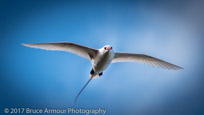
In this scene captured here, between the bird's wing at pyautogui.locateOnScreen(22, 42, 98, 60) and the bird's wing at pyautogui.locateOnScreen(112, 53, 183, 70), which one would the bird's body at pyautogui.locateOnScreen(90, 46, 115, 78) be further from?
the bird's wing at pyautogui.locateOnScreen(112, 53, 183, 70)

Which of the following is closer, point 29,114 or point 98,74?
point 29,114

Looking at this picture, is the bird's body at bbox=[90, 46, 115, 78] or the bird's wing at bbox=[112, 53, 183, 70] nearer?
the bird's body at bbox=[90, 46, 115, 78]

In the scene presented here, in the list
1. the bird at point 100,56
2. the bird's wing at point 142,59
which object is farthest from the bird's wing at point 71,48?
the bird's wing at point 142,59

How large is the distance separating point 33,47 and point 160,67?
1213mm

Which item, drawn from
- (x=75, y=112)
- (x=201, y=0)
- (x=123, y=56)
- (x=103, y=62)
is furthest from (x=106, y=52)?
(x=201, y=0)

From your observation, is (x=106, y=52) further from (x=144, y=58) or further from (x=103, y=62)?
(x=144, y=58)

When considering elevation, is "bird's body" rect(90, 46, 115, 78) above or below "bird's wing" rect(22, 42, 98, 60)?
below

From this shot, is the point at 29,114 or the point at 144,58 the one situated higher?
the point at 144,58

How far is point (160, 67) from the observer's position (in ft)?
9.56

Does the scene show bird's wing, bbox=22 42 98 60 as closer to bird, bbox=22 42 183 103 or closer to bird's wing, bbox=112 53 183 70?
bird, bbox=22 42 183 103

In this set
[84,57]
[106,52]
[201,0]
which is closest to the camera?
[106,52]

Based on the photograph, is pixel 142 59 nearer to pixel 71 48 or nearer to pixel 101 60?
pixel 101 60

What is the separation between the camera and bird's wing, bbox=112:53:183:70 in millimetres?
2857

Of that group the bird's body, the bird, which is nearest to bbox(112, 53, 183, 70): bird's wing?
the bird
